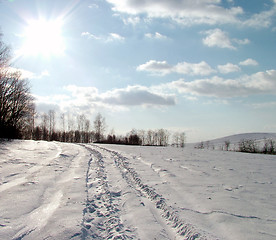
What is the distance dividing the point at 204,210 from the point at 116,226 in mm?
2041

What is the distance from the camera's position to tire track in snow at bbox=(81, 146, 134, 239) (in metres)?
3.21

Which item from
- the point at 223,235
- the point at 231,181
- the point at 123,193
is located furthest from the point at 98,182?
the point at 231,181

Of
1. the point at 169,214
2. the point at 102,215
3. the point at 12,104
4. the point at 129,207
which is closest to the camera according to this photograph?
the point at 102,215

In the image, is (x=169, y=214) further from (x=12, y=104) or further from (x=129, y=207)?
(x=12, y=104)

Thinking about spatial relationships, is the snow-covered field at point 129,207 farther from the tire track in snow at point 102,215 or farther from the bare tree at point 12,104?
the bare tree at point 12,104

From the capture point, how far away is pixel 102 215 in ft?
12.8

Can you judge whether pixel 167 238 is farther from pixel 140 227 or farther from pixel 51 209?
pixel 51 209

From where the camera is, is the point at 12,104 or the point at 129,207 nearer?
the point at 129,207

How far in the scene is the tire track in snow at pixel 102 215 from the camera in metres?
3.21

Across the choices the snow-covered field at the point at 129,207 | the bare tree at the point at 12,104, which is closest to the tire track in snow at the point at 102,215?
the snow-covered field at the point at 129,207

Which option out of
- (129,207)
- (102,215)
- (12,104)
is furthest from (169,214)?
(12,104)

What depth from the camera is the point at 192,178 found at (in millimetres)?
7359

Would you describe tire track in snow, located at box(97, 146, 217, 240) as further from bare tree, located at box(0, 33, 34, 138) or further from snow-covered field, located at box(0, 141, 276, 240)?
bare tree, located at box(0, 33, 34, 138)

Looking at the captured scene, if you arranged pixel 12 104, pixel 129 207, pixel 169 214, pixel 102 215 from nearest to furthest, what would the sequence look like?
1. pixel 102 215
2. pixel 169 214
3. pixel 129 207
4. pixel 12 104
